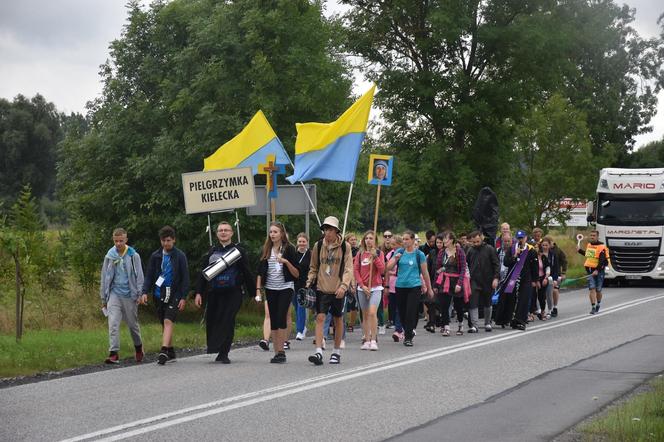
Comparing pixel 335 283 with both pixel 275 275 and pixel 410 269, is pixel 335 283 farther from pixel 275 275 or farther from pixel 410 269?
pixel 410 269

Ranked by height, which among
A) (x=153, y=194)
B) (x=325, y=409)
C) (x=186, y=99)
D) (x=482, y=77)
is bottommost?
(x=325, y=409)

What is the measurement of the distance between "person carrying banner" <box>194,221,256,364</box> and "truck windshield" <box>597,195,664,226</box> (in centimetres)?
2321

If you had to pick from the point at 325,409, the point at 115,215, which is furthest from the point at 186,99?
the point at 325,409

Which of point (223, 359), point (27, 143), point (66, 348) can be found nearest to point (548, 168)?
point (66, 348)

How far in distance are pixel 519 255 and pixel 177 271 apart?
26.6 feet

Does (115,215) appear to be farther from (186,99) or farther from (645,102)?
(645,102)

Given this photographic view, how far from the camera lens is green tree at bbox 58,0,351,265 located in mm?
26969

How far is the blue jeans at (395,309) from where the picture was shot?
1745 cm

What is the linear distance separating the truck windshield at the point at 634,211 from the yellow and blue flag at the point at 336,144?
1781cm

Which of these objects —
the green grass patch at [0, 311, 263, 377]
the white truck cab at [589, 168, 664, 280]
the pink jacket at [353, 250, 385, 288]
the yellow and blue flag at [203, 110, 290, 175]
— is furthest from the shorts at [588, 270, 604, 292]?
the white truck cab at [589, 168, 664, 280]

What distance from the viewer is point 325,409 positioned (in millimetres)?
9398

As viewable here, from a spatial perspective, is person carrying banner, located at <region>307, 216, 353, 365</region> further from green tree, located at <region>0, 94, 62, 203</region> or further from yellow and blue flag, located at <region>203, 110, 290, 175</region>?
green tree, located at <region>0, 94, 62, 203</region>

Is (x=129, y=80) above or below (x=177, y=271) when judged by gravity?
above

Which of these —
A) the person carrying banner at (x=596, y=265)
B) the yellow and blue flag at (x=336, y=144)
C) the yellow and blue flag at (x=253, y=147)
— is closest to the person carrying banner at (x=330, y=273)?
the yellow and blue flag at (x=336, y=144)
